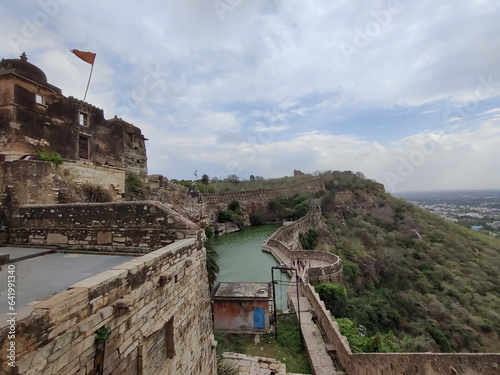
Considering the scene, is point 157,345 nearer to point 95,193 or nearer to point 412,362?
point 412,362

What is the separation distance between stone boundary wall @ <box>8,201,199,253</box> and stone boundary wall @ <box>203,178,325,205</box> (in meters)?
27.0

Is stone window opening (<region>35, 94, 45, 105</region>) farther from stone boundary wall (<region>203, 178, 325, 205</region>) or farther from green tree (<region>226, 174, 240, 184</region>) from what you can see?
green tree (<region>226, 174, 240, 184</region>)

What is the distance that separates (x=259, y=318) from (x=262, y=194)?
1276 inches

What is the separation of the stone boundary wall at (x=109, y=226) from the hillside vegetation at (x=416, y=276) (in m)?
9.67

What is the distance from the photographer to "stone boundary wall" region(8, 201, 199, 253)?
4691 millimetres

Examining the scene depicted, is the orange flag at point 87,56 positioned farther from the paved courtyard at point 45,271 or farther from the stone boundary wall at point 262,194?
the stone boundary wall at point 262,194

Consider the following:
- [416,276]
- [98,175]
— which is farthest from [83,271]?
[416,276]

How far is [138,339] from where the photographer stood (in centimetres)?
303

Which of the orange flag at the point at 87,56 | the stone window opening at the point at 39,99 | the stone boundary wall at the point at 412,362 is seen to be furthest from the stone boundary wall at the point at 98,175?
the stone boundary wall at the point at 412,362

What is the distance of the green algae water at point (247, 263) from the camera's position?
15.5 m

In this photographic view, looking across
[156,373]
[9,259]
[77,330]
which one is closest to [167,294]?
[156,373]

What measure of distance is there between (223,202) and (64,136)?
27.4 meters

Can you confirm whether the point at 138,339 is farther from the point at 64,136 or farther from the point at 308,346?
the point at 64,136

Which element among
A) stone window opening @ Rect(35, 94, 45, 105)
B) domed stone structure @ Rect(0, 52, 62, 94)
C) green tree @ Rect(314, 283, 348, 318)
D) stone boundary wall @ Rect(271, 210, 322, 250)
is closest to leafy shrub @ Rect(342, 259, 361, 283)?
stone boundary wall @ Rect(271, 210, 322, 250)
